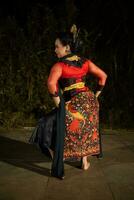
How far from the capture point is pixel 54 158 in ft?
18.5

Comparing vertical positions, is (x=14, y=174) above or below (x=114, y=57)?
below

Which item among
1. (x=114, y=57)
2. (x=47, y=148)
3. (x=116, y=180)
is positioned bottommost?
(x=116, y=180)

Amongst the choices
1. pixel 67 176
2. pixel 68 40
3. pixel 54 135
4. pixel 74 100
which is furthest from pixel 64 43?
pixel 67 176

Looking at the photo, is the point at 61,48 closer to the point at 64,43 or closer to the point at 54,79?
the point at 64,43

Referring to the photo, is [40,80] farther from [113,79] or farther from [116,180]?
[116,180]

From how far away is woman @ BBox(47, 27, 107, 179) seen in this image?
568cm

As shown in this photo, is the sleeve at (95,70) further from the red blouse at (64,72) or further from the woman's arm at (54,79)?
the woman's arm at (54,79)

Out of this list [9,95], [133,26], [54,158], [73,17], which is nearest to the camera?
[54,158]

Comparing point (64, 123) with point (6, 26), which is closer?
point (64, 123)

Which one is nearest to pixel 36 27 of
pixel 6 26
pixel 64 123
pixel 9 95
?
pixel 6 26

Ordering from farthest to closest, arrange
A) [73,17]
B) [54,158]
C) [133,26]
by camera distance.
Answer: [133,26] → [73,17] → [54,158]

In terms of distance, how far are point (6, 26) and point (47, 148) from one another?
Answer: 4.16m

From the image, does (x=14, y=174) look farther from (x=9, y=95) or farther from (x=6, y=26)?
(x=6, y=26)

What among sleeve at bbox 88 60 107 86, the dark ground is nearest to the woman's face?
sleeve at bbox 88 60 107 86
